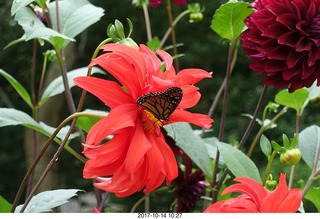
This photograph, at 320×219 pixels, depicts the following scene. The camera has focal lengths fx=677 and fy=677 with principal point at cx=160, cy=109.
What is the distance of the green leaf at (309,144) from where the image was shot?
0.67 meters

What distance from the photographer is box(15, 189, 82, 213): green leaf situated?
0.44 metres

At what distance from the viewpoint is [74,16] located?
678 millimetres

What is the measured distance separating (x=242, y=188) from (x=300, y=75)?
0.60 feet

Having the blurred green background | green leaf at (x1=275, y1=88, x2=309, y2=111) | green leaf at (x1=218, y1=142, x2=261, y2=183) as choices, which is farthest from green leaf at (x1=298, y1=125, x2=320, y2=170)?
the blurred green background

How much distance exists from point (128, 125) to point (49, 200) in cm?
11

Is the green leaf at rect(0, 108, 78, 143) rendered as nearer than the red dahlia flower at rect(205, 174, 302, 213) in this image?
No

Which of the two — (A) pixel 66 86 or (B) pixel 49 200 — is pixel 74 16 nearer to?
(A) pixel 66 86

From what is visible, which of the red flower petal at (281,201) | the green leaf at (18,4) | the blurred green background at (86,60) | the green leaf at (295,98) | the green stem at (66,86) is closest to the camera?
the red flower petal at (281,201)

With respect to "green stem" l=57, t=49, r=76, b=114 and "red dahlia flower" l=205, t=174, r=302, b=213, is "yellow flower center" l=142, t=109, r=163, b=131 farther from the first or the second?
"green stem" l=57, t=49, r=76, b=114

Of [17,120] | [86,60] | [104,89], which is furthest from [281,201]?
[86,60]

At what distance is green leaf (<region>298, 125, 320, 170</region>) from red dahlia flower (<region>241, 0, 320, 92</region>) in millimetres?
145

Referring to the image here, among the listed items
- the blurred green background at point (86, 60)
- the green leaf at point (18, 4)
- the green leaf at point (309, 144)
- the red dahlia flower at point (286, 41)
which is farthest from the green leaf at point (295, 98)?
the blurred green background at point (86, 60)

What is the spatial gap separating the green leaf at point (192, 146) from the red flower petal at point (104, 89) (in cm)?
20

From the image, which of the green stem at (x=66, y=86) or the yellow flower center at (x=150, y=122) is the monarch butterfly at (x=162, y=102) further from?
the green stem at (x=66, y=86)
